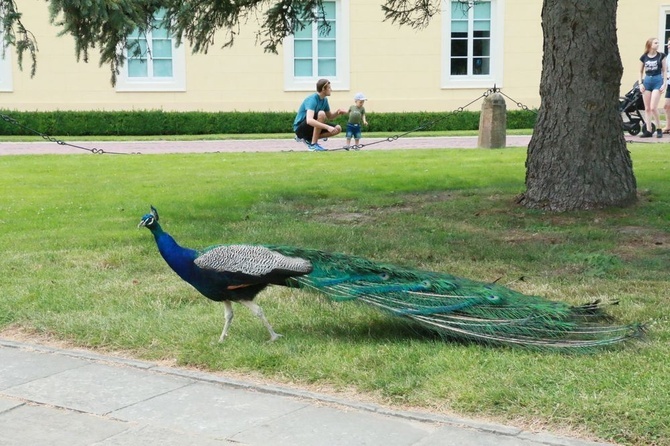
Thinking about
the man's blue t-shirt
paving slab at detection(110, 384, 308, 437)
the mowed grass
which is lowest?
paving slab at detection(110, 384, 308, 437)

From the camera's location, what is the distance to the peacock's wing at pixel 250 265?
6191 millimetres

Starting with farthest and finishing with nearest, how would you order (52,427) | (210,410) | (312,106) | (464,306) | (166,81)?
1. (166,81)
2. (312,106)
3. (464,306)
4. (210,410)
5. (52,427)

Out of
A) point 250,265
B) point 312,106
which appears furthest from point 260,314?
point 312,106

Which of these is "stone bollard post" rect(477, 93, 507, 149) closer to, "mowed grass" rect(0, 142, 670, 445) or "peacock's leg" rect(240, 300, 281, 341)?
"mowed grass" rect(0, 142, 670, 445)

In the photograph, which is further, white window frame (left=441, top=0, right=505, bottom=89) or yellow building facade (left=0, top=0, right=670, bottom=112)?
white window frame (left=441, top=0, right=505, bottom=89)

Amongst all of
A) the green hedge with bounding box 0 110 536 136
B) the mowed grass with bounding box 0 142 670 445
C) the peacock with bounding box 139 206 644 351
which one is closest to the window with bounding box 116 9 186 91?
the green hedge with bounding box 0 110 536 136

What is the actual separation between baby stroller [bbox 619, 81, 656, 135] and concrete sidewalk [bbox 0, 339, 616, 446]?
17.4m

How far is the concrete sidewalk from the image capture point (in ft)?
16.0

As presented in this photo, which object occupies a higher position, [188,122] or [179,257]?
[188,122]

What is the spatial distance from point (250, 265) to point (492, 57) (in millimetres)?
26455

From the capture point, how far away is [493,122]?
20.1 meters

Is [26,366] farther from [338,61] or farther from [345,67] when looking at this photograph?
[338,61]

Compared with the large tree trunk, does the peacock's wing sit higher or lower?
lower

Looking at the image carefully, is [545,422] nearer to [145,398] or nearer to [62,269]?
[145,398]
